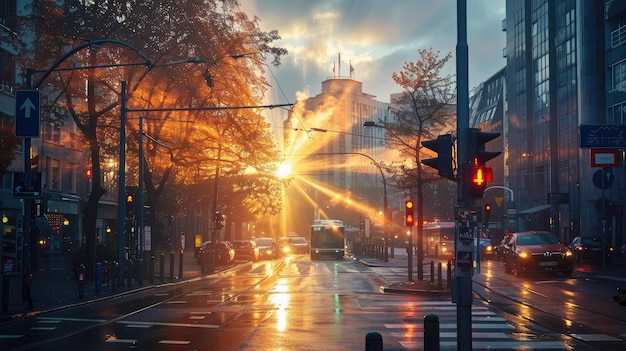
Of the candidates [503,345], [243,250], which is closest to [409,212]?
[503,345]

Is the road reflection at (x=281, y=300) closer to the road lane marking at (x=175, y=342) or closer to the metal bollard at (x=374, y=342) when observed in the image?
the road lane marking at (x=175, y=342)

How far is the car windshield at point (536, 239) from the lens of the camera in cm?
3341

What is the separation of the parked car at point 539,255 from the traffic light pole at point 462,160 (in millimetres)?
21209

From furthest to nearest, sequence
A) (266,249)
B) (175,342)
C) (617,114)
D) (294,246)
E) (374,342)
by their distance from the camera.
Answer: (294,246) < (266,249) < (617,114) < (175,342) < (374,342)

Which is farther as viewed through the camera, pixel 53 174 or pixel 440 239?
pixel 440 239

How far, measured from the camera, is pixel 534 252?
3228cm

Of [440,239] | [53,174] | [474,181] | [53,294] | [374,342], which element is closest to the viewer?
[374,342]

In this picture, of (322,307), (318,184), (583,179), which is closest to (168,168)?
(322,307)

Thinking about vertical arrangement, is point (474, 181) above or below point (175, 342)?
above

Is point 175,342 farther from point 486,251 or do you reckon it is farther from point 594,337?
point 486,251

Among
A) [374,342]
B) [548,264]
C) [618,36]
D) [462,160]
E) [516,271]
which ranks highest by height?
[618,36]

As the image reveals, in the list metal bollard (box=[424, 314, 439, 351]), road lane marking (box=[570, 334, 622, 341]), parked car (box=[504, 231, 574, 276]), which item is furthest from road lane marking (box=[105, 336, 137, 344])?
Answer: parked car (box=[504, 231, 574, 276])

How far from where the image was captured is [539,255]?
105 feet

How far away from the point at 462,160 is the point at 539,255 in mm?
21499
